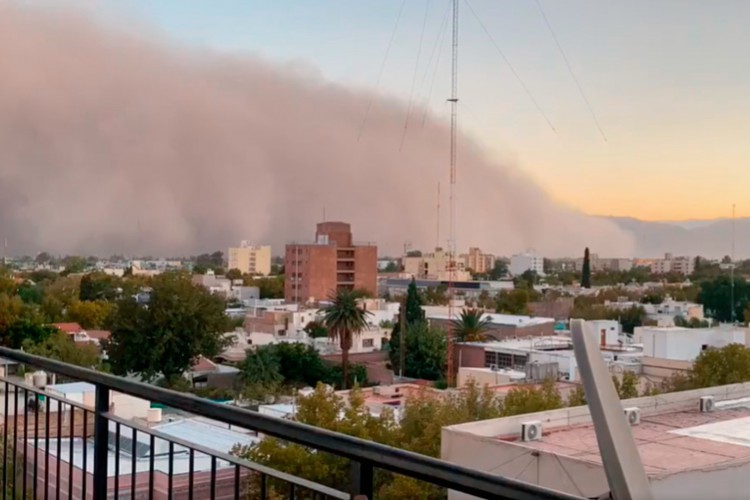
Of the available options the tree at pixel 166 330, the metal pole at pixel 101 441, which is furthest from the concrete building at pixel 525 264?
the metal pole at pixel 101 441

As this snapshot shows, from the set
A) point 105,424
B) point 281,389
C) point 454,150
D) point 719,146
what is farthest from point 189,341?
point 105,424

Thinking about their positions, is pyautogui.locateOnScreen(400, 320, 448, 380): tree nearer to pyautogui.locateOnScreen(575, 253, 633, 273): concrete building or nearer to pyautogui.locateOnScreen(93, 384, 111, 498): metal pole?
pyautogui.locateOnScreen(575, 253, 633, 273): concrete building

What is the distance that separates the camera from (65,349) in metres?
16.4

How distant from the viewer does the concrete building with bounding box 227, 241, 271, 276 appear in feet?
123

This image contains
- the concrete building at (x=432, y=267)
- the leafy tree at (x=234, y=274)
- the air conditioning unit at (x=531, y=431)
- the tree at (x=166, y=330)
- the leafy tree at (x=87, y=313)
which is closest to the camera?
the air conditioning unit at (x=531, y=431)

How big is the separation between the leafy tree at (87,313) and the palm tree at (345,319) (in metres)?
7.18

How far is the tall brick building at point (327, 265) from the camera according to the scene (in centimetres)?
3269

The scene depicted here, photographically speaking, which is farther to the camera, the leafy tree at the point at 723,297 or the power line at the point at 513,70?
the leafy tree at the point at 723,297

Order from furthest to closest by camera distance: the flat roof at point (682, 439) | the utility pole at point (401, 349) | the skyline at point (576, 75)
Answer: the utility pole at point (401, 349)
the skyline at point (576, 75)
the flat roof at point (682, 439)

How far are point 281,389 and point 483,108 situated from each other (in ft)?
37.3

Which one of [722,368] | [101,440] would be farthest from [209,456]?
[722,368]

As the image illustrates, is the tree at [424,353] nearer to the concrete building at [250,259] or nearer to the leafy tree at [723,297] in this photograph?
the leafy tree at [723,297]

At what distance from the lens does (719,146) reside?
22281mm

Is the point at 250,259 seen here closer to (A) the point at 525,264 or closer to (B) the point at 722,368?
(A) the point at 525,264
